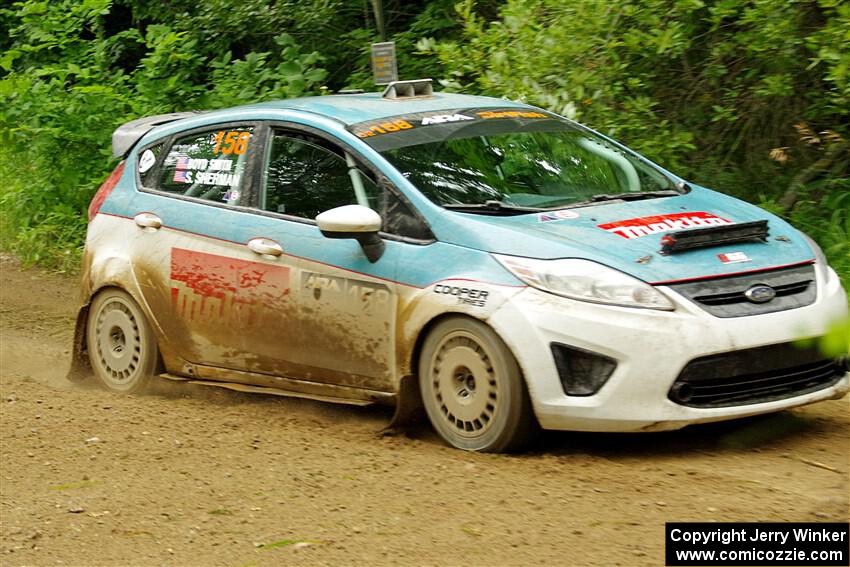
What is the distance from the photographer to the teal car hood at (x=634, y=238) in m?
5.22

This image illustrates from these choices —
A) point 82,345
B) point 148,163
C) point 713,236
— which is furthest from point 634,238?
point 82,345

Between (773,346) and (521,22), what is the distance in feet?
14.6

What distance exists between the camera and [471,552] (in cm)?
411

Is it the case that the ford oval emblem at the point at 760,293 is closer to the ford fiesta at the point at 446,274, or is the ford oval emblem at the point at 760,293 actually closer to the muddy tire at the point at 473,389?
the ford fiesta at the point at 446,274

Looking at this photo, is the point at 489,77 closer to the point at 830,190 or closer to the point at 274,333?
the point at 830,190

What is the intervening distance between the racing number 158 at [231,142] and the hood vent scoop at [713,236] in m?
2.42

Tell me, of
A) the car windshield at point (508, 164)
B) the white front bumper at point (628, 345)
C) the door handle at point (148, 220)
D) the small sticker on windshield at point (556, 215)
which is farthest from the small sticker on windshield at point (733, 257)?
the door handle at point (148, 220)

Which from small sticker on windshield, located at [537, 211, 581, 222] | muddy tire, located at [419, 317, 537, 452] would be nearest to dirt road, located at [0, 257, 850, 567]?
muddy tire, located at [419, 317, 537, 452]

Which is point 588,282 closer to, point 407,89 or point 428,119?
point 428,119

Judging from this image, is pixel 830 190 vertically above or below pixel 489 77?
below

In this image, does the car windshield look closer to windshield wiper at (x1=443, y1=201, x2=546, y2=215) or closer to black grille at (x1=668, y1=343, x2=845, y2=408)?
windshield wiper at (x1=443, y1=201, x2=546, y2=215)

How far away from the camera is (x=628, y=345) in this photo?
502 cm

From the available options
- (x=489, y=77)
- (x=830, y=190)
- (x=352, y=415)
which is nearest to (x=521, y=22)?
(x=489, y=77)

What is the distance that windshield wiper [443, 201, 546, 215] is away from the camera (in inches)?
224
